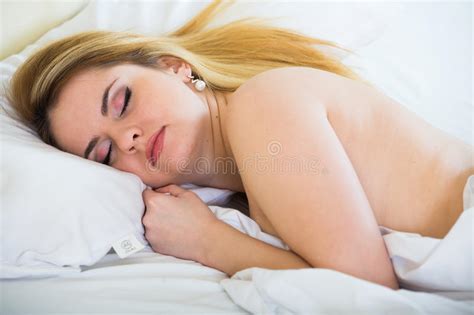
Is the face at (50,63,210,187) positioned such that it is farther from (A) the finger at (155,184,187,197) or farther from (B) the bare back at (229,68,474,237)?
(B) the bare back at (229,68,474,237)

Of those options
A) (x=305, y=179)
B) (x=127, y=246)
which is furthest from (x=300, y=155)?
(x=127, y=246)

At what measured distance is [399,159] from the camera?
850 mm

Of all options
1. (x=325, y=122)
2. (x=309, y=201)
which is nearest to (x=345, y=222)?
(x=309, y=201)

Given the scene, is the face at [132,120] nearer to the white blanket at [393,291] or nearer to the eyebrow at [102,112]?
the eyebrow at [102,112]

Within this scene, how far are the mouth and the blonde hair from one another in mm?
207

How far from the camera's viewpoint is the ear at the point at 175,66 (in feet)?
3.68

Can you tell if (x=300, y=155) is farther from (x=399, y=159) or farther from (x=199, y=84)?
(x=199, y=84)

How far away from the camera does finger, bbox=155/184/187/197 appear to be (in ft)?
3.36

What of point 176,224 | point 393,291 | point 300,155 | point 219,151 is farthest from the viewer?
point 219,151

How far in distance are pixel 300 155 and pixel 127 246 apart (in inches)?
14.2

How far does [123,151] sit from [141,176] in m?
0.07

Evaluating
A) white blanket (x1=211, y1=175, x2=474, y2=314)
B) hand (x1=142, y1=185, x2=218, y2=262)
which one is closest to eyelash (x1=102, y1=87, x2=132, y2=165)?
hand (x1=142, y1=185, x2=218, y2=262)

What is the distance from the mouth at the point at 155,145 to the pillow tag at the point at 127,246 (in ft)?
0.61

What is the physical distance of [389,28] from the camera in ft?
5.01
